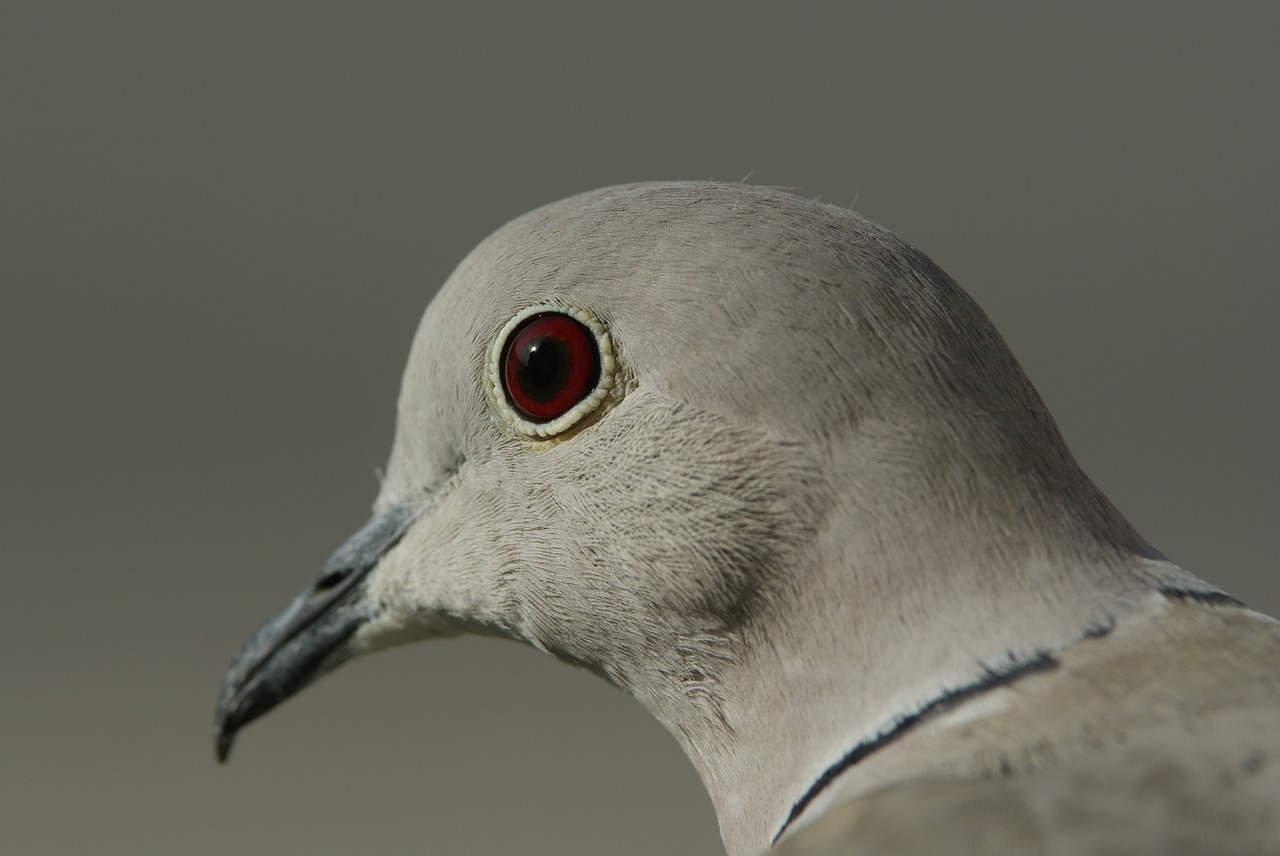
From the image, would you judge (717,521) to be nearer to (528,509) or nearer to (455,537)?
(528,509)

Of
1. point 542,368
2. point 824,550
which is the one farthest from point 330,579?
point 824,550

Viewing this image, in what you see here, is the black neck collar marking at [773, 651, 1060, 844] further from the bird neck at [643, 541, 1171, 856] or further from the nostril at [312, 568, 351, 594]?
the nostril at [312, 568, 351, 594]

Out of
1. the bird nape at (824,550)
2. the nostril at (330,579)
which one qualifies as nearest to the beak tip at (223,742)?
the nostril at (330,579)

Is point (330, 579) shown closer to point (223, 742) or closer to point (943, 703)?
point (223, 742)

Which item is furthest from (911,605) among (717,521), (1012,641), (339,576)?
(339,576)

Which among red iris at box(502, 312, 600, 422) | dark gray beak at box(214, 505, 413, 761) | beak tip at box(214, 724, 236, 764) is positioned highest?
red iris at box(502, 312, 600, 422)

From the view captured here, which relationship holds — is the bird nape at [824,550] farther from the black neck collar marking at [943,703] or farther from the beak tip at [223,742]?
the beak tip at [223,742]

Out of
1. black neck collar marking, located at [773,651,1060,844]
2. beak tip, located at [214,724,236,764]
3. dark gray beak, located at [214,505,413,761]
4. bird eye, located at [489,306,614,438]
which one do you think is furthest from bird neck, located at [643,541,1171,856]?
beak tip, located at [214,724,236,764]
